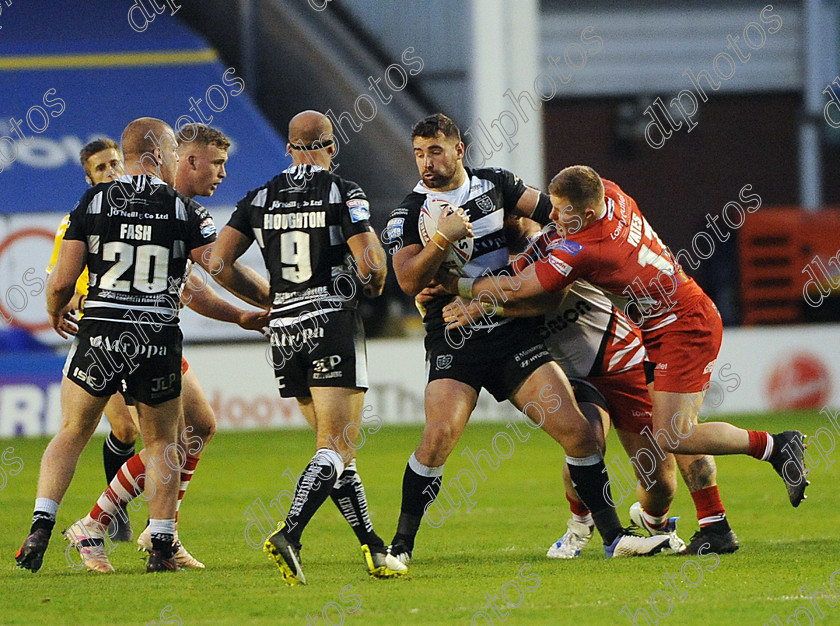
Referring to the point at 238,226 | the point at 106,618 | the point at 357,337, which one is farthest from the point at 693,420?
the point at 106,618

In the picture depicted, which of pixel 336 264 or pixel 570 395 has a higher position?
pixel 336 264

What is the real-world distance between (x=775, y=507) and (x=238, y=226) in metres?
4.69

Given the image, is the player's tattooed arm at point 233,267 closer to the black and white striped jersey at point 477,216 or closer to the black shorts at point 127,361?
the black shorts at point 127,361

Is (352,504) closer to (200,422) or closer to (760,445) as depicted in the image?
(200,422)

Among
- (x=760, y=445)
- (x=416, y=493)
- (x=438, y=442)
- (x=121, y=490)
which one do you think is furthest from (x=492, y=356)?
(x=121, y=490)

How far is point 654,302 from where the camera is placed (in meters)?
6.75

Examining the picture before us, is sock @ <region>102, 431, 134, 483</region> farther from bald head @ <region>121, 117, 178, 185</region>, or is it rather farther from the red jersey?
the red jersey

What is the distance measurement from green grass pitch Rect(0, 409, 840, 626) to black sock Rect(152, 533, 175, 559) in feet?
0.44

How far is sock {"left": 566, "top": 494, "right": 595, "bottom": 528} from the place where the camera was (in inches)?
276

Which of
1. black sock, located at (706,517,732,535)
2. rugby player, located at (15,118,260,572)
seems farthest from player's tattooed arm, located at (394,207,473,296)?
black sock, located at (706,517,732,535)

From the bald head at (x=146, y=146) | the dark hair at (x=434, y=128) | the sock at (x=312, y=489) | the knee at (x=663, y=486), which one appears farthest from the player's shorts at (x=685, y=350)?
the bald head at (x=146, y=146)

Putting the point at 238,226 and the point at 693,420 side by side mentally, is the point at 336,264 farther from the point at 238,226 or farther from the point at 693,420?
the point at 693,420

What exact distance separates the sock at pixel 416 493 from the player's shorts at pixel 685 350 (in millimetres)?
1297

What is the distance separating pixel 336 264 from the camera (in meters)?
6.26
